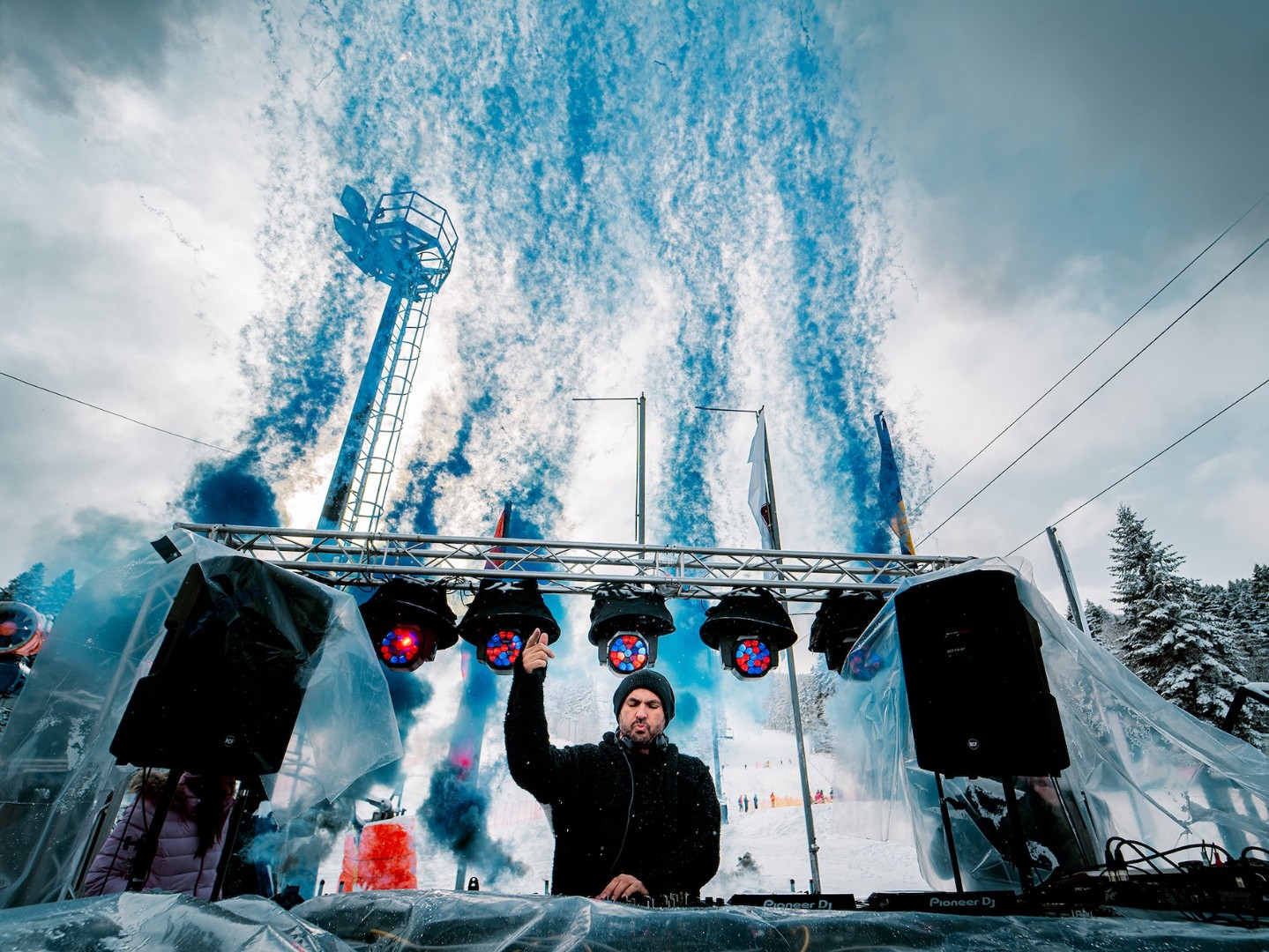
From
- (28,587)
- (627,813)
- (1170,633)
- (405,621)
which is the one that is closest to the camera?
(627,813)

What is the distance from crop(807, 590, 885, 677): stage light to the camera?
5.56 meters

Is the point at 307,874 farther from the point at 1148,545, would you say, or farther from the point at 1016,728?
the point at 1148,545

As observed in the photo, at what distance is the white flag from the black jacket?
4.61 metres

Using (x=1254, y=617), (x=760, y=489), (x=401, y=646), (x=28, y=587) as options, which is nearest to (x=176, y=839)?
(x=401, y=646)

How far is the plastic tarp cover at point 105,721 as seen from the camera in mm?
2451

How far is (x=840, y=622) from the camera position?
559 cm

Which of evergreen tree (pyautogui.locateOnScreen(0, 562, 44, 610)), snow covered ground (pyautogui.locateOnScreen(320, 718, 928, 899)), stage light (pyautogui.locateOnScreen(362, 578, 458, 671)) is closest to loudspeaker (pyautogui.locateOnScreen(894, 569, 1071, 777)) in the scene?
snow covered ground (pyautogui.locateOnScreen(320, 718, 928, 899))

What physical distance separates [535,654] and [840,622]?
12.4ft

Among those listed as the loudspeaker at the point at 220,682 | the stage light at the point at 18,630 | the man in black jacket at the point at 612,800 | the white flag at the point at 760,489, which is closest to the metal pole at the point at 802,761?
the white flag at the point at 760,489

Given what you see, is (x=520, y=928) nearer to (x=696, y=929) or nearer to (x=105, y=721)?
(x=696, y=929)

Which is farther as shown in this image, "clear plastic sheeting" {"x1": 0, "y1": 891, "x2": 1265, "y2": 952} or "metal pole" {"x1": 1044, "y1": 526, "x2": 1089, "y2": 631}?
"metal pole" {"x1": 1044, "y1": 526, "x2": 1089, "y2": 631}

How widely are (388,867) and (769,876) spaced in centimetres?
671

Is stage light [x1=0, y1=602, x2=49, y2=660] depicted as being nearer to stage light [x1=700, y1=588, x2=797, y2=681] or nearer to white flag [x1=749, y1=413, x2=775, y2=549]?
stage light [x1=700, y1=588, x2=797, y2=681]

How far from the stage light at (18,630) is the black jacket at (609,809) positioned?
311 inches
